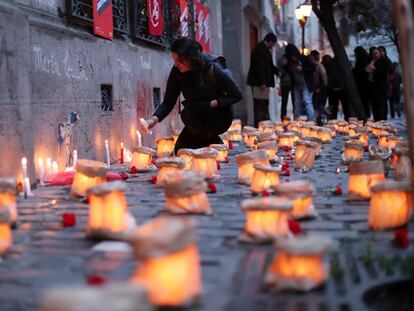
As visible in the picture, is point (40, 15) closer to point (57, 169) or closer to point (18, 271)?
point (57, 169)

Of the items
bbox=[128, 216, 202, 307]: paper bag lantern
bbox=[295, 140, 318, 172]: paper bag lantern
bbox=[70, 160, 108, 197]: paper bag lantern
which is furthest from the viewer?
bbox=[295, 140, 318, 172]: paper bag lantern

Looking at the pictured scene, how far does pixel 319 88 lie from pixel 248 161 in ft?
43.2

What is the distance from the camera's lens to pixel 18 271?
4.34 meters

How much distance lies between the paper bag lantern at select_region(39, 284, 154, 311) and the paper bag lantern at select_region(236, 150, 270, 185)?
5037mm

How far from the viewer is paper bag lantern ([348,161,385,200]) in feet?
21.5

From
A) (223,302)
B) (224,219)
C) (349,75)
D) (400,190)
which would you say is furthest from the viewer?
(349,75)

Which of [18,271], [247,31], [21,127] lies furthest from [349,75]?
[18,271]

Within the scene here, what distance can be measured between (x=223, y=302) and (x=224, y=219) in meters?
2.23

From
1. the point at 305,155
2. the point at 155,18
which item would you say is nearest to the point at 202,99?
the point at 305,155

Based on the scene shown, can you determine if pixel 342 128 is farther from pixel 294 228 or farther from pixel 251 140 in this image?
pixel 294 228

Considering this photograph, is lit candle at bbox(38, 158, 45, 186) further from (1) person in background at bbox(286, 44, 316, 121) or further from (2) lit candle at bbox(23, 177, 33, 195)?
(1) person in background at bbox(286, 44, 316, 121)

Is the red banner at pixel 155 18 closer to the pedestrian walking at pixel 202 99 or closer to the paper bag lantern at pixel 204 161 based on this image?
the pedestrian walking at pixel 202 99

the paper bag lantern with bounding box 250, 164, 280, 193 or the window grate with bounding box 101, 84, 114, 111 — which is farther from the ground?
the window grate with bounding box 101, 84, 114, 111

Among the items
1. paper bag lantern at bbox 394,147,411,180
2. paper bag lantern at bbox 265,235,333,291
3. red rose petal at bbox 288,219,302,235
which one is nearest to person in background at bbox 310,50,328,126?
paper bag lantern at bbox 394,147,411,180
